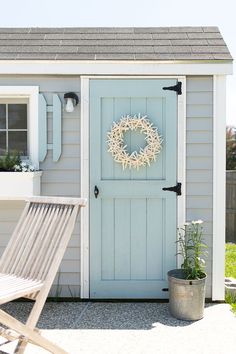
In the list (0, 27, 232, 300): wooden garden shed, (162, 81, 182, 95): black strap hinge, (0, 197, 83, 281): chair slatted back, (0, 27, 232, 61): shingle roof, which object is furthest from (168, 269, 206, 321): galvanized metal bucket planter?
(0, 27, 232, 61): shingle roof

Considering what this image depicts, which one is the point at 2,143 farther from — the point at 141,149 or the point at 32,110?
the point at 141,149

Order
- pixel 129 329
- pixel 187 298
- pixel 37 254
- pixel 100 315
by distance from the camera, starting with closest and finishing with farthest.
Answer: pixel 37 254 → pixel 129 329 → pixel 187 298 → pixel 100 315

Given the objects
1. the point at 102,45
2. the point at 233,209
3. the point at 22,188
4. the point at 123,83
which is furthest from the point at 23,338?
the point at 233,209

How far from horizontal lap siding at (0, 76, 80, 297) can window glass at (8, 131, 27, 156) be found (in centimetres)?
30

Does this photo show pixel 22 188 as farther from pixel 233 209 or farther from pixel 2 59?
pixel 233 209

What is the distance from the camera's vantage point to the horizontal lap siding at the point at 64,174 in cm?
463

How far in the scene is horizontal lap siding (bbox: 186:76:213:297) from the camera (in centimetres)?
460

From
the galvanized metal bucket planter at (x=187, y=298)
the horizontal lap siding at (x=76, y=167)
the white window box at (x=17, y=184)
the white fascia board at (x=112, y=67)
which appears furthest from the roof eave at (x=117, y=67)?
the galvanized metal bucket planter at (x=187, y=298)

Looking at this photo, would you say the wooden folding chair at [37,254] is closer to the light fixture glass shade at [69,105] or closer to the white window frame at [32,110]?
the white window frame at [32,110]

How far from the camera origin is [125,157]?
4531 mm

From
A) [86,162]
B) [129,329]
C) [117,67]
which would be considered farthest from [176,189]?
[129,329]

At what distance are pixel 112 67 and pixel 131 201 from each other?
129 cm

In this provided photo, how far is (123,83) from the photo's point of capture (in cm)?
458

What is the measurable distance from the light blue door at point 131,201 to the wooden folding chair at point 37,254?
112cm
